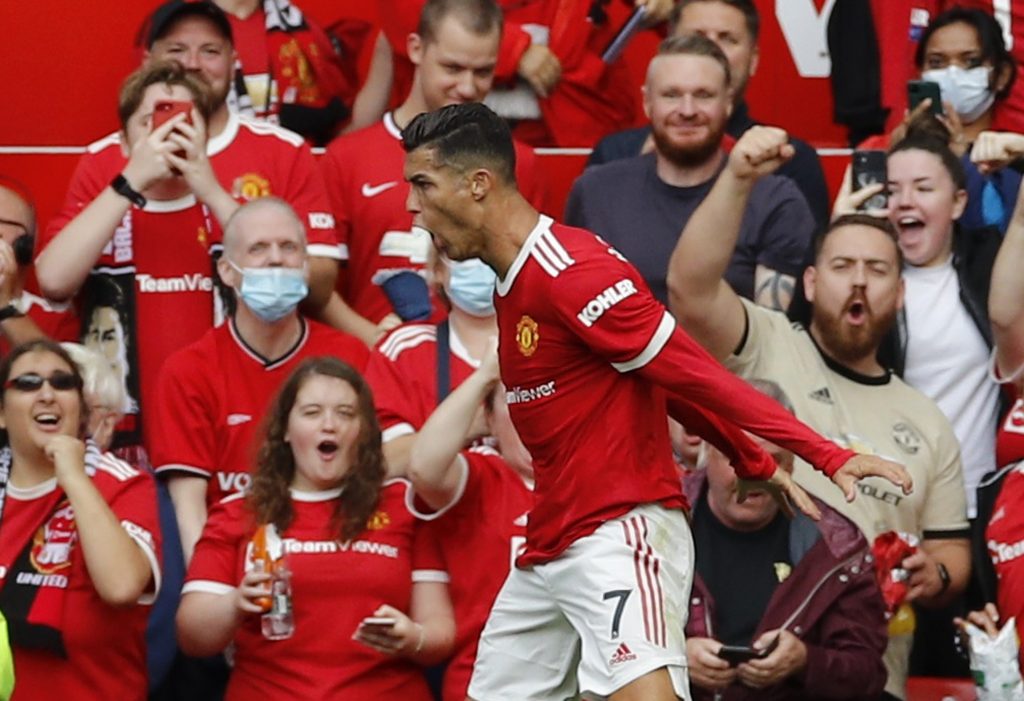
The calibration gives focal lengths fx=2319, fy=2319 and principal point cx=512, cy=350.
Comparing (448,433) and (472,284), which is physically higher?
(472,284)

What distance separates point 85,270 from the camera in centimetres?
763

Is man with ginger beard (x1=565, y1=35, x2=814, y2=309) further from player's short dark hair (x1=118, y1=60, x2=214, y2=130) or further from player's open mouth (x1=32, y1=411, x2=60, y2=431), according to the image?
player's open mouth (x1=32, y1=411, x2=60, y2=431)

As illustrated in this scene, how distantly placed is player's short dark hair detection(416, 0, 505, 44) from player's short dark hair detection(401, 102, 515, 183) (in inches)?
95.5

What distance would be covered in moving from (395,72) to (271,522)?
2782 mm

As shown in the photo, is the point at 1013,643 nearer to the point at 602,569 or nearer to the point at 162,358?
the point at 602,569

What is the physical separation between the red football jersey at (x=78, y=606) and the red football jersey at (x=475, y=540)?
34.1 inches

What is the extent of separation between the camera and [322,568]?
6910mm

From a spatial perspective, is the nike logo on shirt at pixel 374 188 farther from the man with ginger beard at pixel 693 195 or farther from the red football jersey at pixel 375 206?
the man with ginger beard at pixel 693 195

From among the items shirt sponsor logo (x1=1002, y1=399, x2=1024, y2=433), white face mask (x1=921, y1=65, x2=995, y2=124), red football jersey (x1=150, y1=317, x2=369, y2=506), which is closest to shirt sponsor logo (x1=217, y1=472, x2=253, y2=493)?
red football jersey (x1=150, y1=317, x2=369, y2=506)

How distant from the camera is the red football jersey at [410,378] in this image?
7.40 m

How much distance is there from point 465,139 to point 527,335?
504mm

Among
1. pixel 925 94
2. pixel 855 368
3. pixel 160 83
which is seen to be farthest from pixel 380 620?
pixel 925 94

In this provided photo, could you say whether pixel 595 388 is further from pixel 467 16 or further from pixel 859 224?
pixel 467 16

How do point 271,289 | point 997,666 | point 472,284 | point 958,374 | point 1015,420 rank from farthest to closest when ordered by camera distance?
point 958,374
point 1015,420
point 271,289
point 472,284
point 997,666
